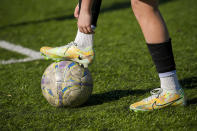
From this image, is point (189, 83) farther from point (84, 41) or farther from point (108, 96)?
point (84, 41)

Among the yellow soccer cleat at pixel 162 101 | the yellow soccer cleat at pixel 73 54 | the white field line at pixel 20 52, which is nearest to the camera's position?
the yellow soccer cleat at pixel 162 101

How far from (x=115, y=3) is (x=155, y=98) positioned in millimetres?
8148

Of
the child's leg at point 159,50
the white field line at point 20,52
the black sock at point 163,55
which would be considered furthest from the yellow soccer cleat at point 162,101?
the white field line at point 20,52

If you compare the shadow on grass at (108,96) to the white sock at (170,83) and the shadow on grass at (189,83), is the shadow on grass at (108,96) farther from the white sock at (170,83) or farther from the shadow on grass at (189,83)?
the white sock at (170,83)

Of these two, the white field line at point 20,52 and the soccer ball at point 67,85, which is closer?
the soccer ball at point 67,85

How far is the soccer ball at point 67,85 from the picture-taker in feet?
10.5

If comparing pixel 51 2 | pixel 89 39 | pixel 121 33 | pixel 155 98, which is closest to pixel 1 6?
pixel 51 2

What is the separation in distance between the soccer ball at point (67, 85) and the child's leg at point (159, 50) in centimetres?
55

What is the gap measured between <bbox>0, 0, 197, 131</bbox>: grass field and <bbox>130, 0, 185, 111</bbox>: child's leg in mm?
100

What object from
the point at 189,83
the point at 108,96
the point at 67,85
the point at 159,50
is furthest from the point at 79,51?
the point at 189,83

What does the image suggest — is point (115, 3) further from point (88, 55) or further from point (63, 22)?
point (88, 55)

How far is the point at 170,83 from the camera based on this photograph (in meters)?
2.96

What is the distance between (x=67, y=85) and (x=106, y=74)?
4.26 feet

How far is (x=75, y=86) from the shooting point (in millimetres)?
3205
